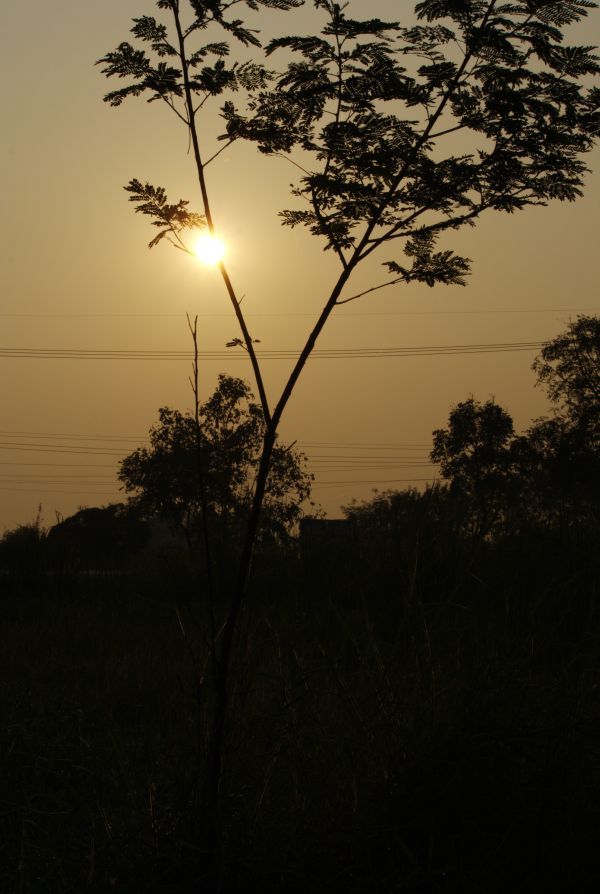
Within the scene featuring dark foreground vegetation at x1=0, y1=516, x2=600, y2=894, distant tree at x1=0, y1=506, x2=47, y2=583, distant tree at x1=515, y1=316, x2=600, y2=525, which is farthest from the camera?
distant tree at x1=515, y1=316, x2=600, y2=525

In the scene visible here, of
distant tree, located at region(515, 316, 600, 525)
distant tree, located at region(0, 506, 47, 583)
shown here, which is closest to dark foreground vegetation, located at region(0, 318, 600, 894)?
distant tree, located at region(0, 506, 47, 583)

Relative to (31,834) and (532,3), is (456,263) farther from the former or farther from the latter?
(31,834)

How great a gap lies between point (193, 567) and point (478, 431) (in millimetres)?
46154

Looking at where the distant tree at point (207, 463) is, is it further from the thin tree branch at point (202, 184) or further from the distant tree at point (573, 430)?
the thin tree branch at point (202, 184)

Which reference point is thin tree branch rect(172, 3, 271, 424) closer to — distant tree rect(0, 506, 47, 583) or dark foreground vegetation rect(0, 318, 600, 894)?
dark foreground vegetation rect(0, 318, 600, 894)

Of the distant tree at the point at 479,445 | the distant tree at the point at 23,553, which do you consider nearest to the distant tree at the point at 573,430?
the distant tree at the point at 479,445

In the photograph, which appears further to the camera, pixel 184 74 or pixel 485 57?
pixel 184 74

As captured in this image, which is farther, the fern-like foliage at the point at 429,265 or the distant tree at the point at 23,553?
the distant tree at the point at 23,553

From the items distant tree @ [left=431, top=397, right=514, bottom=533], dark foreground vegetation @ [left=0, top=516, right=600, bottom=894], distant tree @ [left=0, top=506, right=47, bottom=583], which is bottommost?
dark foreground vegetation @ [left=0, top=516, right=600, bottom=894]

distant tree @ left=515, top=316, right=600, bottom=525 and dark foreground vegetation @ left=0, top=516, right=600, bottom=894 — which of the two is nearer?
dark foreground vegetation @ left=0, top=516, right=600, bottom=894

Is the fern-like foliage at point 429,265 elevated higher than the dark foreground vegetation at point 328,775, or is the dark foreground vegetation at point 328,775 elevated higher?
the fern-like foliage at point 429,265

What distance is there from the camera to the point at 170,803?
3.27m

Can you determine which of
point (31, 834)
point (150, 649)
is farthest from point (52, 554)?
point (31, 834)

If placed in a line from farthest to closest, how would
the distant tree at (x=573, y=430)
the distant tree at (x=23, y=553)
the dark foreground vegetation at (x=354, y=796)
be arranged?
the distant tree at (x=573, y=430) → the distant tree at (x=23, y=553) → the dark foreground vegetation at (x=354, y=796)
